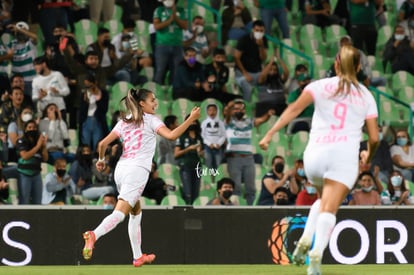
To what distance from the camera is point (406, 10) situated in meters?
22.9

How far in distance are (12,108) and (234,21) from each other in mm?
5284

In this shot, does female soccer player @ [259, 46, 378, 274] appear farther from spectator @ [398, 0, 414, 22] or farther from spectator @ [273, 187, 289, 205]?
spectator @ [398, 0, 414, 22]

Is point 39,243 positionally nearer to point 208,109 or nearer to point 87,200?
point 87,200

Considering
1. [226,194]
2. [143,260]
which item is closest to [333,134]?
[143,260]

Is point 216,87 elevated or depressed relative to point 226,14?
depressed

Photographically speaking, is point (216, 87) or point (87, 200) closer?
point (87, 200)

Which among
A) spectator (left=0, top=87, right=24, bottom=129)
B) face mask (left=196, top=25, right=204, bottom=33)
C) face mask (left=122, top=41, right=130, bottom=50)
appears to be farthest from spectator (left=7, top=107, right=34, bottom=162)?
face mask (left=196, top=25, right=204, bottom=33)

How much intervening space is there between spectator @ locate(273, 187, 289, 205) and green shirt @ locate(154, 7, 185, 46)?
450cm

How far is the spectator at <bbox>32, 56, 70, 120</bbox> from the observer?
18922 mm

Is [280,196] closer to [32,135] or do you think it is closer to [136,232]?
[32,135]

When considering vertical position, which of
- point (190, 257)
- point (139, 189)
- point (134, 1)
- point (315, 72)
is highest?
point (134, 1)

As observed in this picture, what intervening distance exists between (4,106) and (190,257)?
514cm

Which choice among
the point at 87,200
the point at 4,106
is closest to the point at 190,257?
the point at 87,200

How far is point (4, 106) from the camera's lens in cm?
1850
